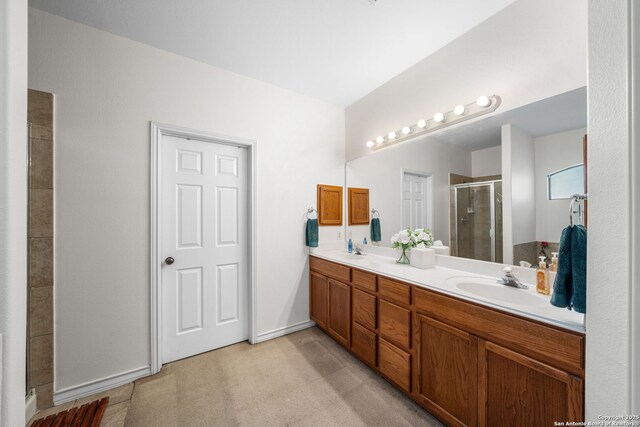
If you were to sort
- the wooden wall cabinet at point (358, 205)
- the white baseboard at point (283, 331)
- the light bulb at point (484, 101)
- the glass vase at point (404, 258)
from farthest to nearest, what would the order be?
1. the wooden wall cabinet at point (358, 205)
2. the white baseboard at point (283, 331)
3. the glass vase at point (404, 258)
4. the light bulb at point (484, 101)

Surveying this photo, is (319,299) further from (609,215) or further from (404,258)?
(609,215)

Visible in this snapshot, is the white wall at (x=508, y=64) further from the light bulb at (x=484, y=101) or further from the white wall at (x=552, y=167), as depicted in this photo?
the white wall at (x=552, y=167)

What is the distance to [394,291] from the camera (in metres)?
1.64

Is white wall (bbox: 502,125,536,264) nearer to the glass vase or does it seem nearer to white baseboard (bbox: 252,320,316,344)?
the glass vase

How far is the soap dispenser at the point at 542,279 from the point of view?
131 centimetres

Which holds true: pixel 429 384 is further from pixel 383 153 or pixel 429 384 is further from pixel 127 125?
pixel 127 125

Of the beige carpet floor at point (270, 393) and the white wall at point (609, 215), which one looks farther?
the beige carpet floor at point (270, 393)

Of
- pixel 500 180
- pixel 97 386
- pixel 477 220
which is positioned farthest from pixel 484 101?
pixel 97 386

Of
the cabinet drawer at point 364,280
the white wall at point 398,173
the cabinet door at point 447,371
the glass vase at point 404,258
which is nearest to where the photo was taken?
the cabinet door at point 447,371

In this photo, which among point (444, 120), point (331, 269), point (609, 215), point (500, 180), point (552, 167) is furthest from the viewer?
point (331, 269)

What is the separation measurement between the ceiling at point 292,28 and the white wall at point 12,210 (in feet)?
4.18

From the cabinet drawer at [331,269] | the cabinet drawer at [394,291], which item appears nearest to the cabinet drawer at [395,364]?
the cabinet drawer at [394,291]

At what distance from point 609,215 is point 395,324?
48.3 inches

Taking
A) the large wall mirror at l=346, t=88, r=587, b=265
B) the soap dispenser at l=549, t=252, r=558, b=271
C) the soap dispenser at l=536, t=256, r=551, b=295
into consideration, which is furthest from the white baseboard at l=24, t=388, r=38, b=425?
the soap dispenser at l=549, t=252, r=558, b=271
